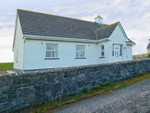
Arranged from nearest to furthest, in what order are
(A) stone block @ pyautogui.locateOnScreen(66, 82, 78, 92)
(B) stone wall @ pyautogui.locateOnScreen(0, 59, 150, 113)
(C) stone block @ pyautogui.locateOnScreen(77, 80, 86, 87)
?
(B) stone wall @ pyautogui.locateOnScreen(0, 59, 150, 113), (A) stone block @ pyautogui.locateOnScreen(66, 82, 78, 92), (C) stone block @ pyautogui.locateOnScreen(77, 80, 86, 87)

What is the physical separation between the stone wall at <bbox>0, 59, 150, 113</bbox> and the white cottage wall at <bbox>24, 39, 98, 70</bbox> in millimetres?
7119

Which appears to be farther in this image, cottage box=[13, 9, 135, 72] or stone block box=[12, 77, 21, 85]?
cottage box=[13, 9, 135, 72]

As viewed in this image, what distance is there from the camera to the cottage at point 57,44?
11.1 meters

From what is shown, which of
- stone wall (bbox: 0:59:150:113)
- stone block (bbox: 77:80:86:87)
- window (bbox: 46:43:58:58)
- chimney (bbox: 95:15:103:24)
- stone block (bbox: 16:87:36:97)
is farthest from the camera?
chimney (bbox: 95:15:103:24)

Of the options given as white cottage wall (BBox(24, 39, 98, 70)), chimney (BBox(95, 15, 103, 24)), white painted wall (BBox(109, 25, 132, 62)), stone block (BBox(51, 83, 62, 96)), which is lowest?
stone block (BBox(51, 83, 62, 96))

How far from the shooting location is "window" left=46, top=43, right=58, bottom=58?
476 inches

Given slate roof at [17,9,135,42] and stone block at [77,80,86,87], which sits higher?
slate roof at [17,9,135,42]

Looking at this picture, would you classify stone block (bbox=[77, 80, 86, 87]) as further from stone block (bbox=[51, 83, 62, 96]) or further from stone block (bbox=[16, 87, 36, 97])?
stone block (bbox=[16, 87, 36, 97])

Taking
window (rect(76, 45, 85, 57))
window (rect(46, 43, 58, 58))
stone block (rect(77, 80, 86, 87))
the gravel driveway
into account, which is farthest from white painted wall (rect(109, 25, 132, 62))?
the gravel driveway

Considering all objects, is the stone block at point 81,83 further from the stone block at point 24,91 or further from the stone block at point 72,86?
the stone block at point 24,91

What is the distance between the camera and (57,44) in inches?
493

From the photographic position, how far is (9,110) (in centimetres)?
362

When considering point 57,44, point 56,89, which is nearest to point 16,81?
point 56,89

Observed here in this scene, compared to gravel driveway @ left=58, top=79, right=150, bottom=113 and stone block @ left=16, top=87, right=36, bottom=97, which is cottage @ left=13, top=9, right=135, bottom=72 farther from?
gravel driveway @ left=58, top=79, right=150, bottom=113
